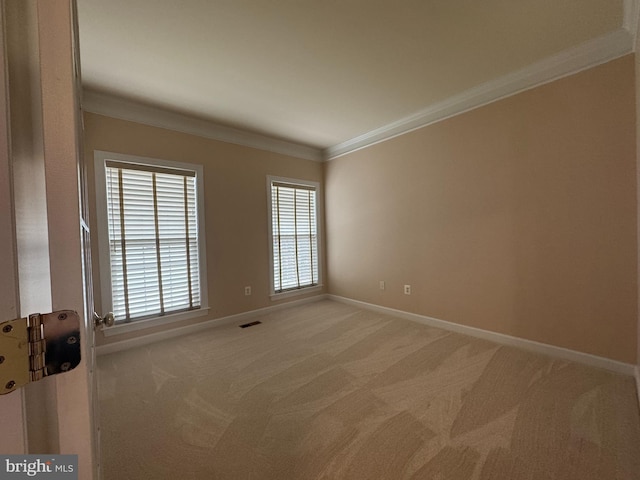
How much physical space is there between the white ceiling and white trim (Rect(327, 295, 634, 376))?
243 centimetres

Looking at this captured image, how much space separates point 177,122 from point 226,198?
1.02m

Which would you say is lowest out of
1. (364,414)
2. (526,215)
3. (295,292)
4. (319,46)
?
(364,414)

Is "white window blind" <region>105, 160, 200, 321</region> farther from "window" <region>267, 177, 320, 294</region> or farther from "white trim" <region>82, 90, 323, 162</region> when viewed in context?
"window" <region>267, 177, 320, 294</region>

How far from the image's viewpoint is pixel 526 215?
2.45m

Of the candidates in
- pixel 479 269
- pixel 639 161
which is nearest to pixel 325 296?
pixel 479 269

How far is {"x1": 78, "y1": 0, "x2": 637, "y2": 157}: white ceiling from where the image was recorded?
5.55 feet

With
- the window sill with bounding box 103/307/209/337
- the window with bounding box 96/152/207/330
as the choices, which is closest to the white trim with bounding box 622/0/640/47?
the window with bounding box 96/152/207/330

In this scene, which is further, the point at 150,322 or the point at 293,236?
the point at 293,236

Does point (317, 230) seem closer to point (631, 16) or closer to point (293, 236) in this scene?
point (293, 236)

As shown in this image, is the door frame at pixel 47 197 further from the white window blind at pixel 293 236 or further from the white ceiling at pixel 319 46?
the white window blind at pixel 293 236

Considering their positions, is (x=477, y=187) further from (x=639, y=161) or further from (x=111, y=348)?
(x=111, y=348)

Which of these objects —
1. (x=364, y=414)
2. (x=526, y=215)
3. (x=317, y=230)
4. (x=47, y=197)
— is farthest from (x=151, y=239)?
(x=526, y=215)

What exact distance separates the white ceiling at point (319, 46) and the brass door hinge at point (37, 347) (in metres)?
2.05

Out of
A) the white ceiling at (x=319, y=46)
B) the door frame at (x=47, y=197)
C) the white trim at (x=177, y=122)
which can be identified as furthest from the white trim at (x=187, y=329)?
the door frame at (x=47, y=197)
